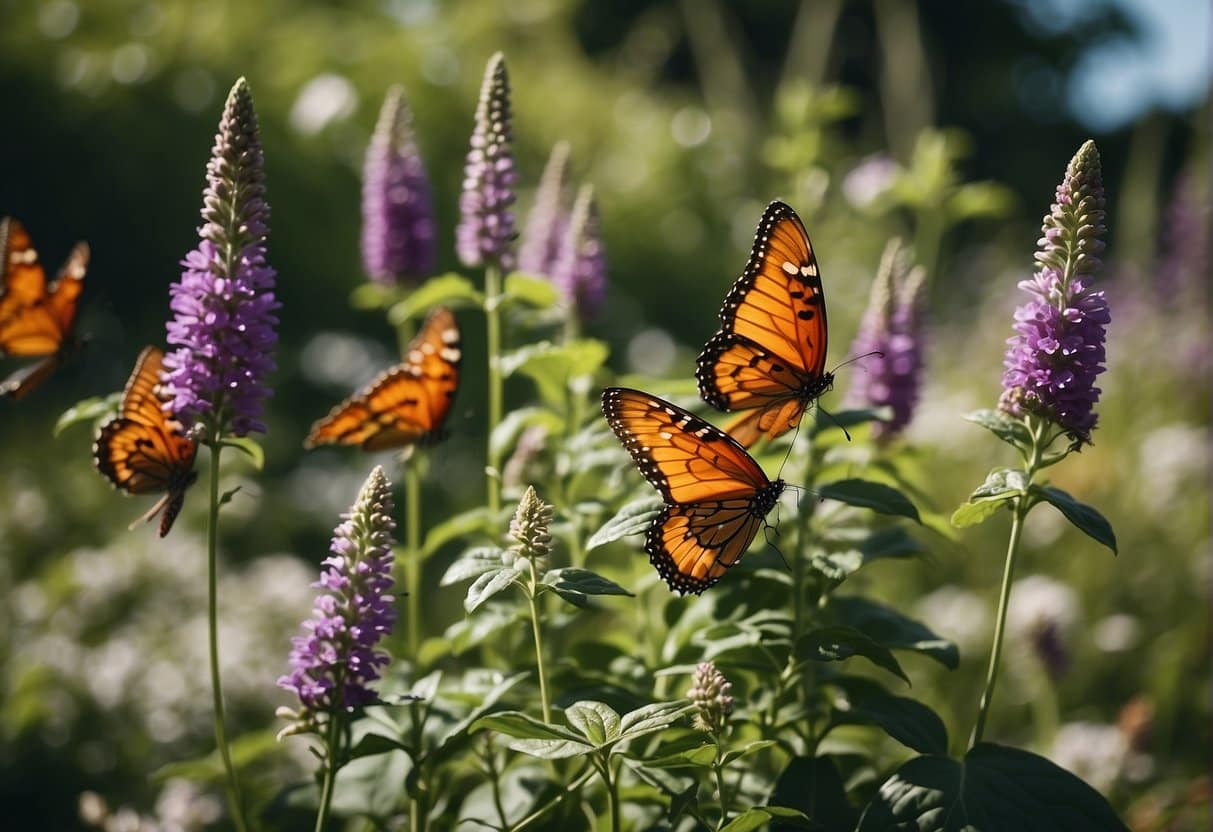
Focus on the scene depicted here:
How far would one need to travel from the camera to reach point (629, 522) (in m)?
1.88

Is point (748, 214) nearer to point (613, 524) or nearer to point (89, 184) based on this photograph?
point (89, 184)

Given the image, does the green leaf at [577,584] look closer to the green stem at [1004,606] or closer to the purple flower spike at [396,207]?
the green stem at [1004,606]

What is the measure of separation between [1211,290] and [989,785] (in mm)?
5440

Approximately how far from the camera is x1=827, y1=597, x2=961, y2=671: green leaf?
6.48 feet

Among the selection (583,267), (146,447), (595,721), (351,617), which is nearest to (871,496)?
(595,721)

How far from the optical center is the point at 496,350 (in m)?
2.61

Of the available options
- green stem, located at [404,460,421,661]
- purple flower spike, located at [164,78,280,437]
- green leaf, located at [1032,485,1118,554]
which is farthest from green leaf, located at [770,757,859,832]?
purple flower spike, located at [164,78,280,437]

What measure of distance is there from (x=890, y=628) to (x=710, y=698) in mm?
589

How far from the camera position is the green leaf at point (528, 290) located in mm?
2512

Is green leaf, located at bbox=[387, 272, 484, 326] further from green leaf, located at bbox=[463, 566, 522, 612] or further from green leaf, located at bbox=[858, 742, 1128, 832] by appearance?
green leaf, located at bbox=[858, 742, 1128, 832]

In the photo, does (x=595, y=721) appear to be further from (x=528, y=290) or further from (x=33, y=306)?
(x=33, y=306)

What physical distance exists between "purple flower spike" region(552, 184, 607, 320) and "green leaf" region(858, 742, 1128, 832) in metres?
1.57

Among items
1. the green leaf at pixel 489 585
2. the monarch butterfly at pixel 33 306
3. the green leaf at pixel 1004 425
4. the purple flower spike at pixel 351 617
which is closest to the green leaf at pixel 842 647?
the green leaf at pixel 1004 425

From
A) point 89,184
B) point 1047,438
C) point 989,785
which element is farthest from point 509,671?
point 89,184
